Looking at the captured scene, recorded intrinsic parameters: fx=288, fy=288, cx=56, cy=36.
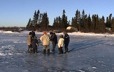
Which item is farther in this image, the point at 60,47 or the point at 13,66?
the point at 60,47

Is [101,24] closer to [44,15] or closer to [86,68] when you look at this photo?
[44,15]

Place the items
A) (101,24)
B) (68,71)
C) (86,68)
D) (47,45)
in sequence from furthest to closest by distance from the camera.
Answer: (101,24), (47,45), (86,68), (68,71)

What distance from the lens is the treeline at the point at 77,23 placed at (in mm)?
135750

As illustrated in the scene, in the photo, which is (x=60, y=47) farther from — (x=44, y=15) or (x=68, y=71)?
(x=44, y=15)

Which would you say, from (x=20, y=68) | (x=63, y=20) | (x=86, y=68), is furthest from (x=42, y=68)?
(x=63, y=20)

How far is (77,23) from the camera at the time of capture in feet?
470

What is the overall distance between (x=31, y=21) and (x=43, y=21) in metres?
8.31

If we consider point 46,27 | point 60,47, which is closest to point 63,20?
point 46,27

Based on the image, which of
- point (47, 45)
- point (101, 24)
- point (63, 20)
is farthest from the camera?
point (63, 20)

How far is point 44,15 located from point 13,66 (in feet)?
440

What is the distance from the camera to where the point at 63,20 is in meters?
146

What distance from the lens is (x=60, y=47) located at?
74.2ft

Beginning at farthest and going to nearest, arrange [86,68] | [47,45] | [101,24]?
[101,24] → [47,45] → [86,68]

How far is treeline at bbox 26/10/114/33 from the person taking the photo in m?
136
